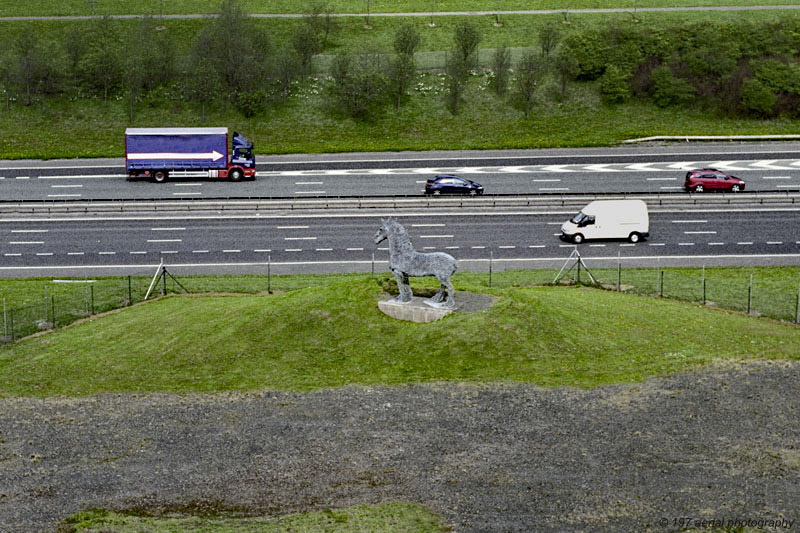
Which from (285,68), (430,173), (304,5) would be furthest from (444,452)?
(304,5)

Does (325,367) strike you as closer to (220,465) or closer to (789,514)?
(220,465)

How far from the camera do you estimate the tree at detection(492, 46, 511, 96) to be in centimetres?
9271

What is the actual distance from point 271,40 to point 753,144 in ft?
153

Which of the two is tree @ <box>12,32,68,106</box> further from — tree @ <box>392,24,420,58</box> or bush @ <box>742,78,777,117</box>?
bush @ <box>742,78,777,117</box>

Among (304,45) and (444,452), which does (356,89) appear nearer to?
(304,45)

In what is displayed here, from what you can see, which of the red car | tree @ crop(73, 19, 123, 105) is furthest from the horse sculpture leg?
tree @ crop(73, 19, 123, 105)

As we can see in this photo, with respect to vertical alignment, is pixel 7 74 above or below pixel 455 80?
above

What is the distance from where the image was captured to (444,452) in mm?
28891

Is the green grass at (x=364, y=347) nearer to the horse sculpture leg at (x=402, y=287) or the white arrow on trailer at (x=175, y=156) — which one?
the horse sculpture leg at (x=402, y=287)

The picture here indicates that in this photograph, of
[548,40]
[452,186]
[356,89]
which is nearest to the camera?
[452,186]

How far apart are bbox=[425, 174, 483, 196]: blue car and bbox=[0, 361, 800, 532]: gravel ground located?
120 ft

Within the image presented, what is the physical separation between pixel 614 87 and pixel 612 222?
35237mm

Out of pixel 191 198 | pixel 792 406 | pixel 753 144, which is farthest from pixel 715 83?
pixel 792 406

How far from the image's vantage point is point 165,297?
161 feet
